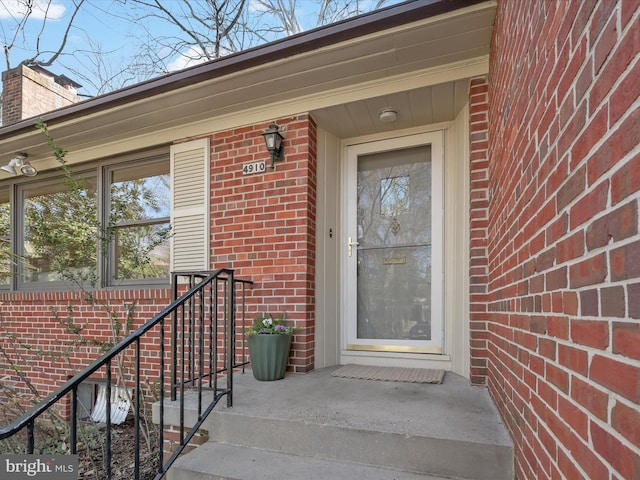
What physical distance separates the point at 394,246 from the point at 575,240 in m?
2.43

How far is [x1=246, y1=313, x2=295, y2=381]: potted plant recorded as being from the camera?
2.74 meters

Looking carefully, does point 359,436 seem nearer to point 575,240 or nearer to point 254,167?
point 575,240

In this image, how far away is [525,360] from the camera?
4.52ft

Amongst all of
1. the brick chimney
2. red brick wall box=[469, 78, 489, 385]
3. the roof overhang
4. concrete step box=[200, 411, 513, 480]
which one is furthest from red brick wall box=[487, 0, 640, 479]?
the brick chimney

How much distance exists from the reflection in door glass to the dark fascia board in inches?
48.1

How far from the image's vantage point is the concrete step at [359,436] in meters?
1.67

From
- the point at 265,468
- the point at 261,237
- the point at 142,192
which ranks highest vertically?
the point at 142,192

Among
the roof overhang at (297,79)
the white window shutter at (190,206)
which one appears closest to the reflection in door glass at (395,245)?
the roof overhang at (297,79)

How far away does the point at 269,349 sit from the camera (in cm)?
274

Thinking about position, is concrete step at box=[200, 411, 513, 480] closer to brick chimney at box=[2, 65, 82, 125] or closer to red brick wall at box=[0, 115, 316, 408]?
red brick wall at box=[0, 115, 316, 408]

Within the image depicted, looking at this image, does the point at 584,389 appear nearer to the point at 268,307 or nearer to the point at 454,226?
the point at 454,226

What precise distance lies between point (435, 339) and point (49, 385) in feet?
12.8

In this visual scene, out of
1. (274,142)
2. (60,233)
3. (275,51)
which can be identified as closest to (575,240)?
(275,51)

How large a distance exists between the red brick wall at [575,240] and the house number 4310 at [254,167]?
80.7 inches
